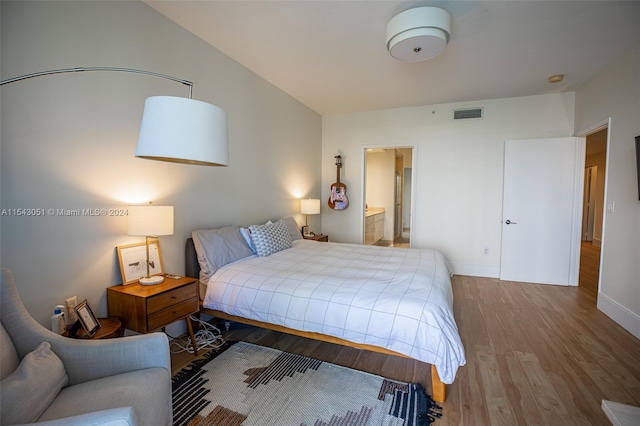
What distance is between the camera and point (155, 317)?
1.88 m

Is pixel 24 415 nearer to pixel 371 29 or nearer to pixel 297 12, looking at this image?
pixel 297 12

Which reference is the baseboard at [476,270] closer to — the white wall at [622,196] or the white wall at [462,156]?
the white wall at [462,156]

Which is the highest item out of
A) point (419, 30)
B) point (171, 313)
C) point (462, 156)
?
point (419, 30)

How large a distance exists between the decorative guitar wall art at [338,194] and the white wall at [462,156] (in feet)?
1.36

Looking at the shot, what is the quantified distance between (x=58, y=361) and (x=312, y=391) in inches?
51.9

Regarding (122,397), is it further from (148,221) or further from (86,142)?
(86,142)

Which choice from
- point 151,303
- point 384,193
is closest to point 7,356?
point 151,303

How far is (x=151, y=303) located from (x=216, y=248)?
2.59 feet

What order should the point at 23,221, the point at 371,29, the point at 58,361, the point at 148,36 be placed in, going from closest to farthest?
the point at 58,361 < the point at 23,221 < the point at 148,36 < the point at 371,29

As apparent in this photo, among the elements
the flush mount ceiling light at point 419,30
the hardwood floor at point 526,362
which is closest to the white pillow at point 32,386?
the hardwood floor at point 526,362

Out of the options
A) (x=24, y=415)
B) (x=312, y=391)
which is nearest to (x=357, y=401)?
(x=312, y=391)

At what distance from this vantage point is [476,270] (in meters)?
4.46

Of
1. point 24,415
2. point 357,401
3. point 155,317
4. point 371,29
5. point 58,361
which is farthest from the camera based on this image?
point 371,29

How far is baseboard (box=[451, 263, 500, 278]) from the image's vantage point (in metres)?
4.36
